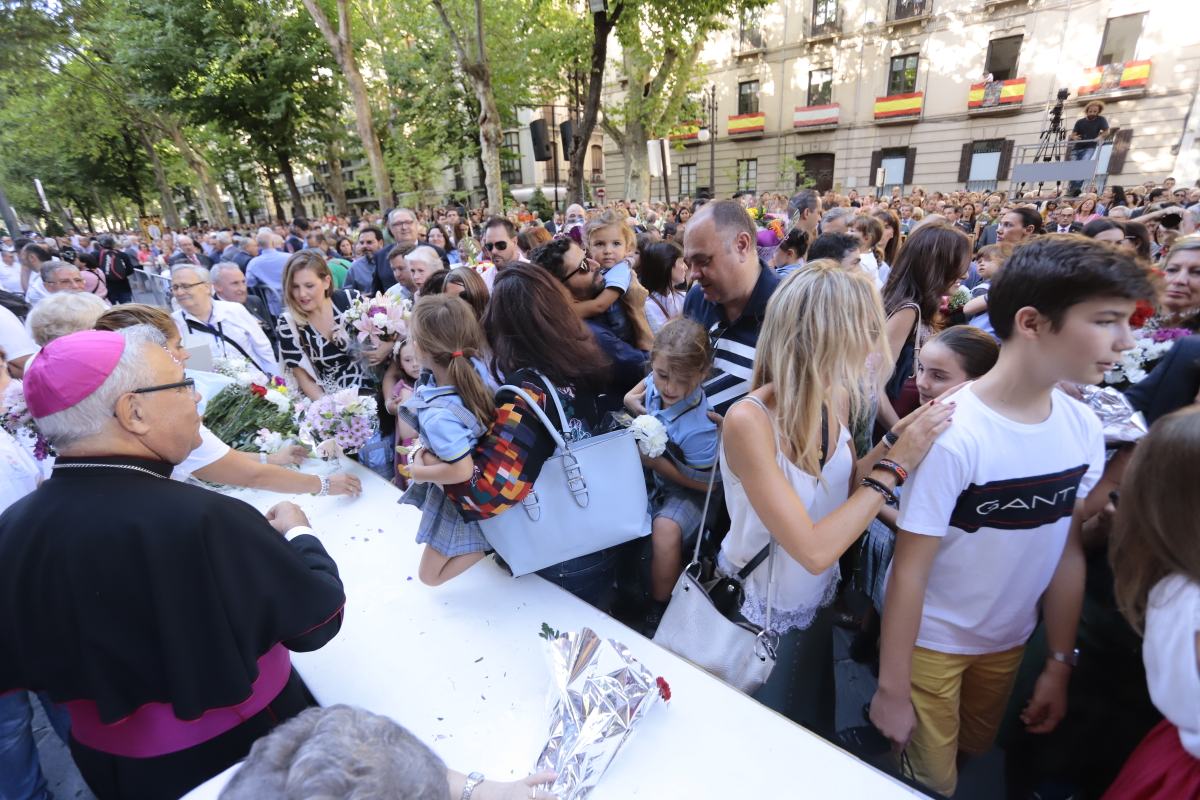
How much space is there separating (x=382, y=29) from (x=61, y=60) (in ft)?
37.3

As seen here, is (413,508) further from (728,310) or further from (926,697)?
(926,697)

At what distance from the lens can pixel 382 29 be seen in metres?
19.3

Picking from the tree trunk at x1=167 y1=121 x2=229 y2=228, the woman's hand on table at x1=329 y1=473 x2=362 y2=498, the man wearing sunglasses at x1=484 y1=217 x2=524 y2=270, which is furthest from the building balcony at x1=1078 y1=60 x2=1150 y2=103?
the tree trunk at x1=167 y1=121 x2=229 y2=228

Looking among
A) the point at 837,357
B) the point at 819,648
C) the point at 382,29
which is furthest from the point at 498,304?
the point at 382,29

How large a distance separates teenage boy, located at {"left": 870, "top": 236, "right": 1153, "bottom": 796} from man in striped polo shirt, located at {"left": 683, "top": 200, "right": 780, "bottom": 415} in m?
0.91

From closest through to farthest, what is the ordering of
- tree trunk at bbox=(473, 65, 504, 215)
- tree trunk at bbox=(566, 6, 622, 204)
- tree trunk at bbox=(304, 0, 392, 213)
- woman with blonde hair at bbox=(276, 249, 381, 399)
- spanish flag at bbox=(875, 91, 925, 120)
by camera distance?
woman with blonde hair at bbox=(276, 249, 381, 399)
tree trunk at bbox=(473, 65, 504, 215)
tree trunk at bbox=(304, 0, 392, 213)
tree trunk at bbox=(566, 6, 622, 204)
spanish flag at bbox=(875, 91, 925, 120)

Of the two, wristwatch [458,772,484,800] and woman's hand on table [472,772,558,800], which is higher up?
wristwatch [458,772,484,800]

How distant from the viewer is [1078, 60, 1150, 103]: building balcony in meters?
18.2

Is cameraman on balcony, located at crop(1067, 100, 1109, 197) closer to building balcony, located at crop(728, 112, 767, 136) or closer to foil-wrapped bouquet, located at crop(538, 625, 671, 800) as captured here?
foil-wrapped bouquet, located at crop(538, 625, 671, 800)

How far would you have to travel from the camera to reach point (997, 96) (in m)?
21.0

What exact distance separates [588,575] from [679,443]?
66cm

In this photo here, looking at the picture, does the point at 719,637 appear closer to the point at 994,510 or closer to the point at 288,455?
the point at 994,510

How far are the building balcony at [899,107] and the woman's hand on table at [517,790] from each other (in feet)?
94.6

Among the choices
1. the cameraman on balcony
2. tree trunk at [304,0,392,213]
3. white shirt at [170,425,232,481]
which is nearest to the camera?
white shirt at [170,425,232,481]
